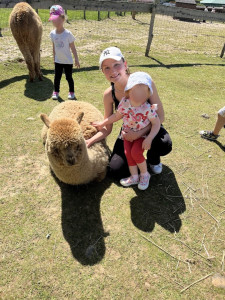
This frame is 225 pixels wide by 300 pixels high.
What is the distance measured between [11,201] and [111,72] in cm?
188

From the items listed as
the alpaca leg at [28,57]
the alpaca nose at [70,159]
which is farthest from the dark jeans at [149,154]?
the alpaca leg at [28,57]

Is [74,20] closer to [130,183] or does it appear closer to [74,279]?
[130,183]

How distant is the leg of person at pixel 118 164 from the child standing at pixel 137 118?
112mm

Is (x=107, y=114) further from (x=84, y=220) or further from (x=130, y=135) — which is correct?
(x=84, y=220)

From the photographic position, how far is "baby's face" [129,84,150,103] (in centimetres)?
230

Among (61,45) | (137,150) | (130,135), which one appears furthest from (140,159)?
(61,45)

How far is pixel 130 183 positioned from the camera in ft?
9.60

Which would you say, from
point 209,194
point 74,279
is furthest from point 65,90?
point 74,279

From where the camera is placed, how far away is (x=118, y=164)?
300 centimetres

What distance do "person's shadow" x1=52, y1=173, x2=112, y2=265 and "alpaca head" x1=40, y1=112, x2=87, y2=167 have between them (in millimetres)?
670

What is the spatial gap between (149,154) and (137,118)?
68cm

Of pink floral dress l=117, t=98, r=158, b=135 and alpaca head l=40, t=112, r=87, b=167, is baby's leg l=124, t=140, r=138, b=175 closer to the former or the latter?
pink floral dress l=117, t=98, r=158, b=135

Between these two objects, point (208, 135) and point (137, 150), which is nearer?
point (137, 150)

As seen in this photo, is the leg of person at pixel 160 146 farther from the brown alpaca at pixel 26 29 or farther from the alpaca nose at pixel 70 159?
the brown alpaca at pixel 26 29
